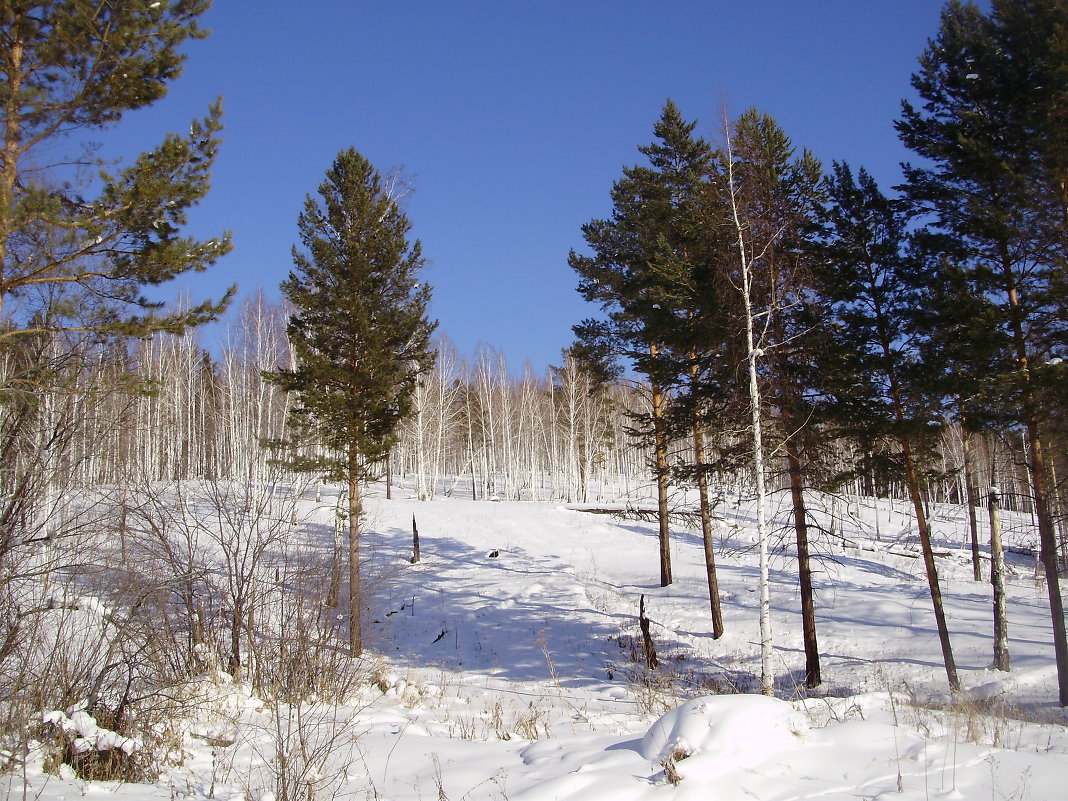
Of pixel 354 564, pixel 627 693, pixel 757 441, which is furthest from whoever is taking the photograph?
pixel 354 564

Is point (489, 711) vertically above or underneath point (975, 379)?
underneath

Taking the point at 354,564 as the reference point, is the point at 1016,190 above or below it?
above

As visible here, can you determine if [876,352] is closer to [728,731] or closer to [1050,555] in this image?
[1050,555]

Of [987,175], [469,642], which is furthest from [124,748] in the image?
[987,175]

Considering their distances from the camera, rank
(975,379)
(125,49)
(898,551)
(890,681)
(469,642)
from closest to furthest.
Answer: (125,49) → (975,379) → (890,681) → (469,642) → (898,551)

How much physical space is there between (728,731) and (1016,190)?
1163cm

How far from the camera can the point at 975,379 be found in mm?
11539

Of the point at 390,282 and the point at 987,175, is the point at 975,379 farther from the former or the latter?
the point at 390,282

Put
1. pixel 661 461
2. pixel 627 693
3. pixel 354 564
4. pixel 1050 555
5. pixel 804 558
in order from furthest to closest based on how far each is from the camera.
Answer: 1. pixel 661 461
2. pixel 354 564
3. pixel 804 558
4. pixel 627 693
5. pixel 1050 555

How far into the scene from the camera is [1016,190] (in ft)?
37.7

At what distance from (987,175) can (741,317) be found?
560cm

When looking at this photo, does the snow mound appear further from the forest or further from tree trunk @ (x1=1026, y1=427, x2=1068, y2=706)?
tree trunk @ (x1=1026, y1=427, x2=1068, y2=706)

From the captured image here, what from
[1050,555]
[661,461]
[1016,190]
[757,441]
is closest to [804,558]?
[757,441]

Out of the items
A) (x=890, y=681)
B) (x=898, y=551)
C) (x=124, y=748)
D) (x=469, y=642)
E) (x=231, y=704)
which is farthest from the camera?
(x=898, y=551)
